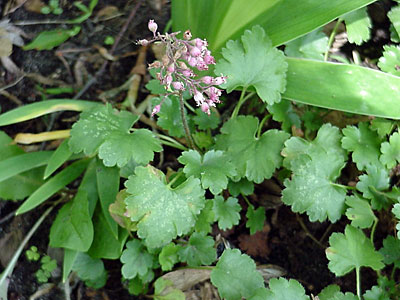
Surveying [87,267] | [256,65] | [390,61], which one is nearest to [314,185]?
[256,65]

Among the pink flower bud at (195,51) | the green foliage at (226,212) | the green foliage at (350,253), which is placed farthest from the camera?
the green foliage at (226,212)

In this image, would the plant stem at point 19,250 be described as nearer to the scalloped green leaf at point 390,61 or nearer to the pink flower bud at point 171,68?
the pink flower bud at point 171,68

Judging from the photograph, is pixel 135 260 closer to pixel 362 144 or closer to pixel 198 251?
pixel 198 251

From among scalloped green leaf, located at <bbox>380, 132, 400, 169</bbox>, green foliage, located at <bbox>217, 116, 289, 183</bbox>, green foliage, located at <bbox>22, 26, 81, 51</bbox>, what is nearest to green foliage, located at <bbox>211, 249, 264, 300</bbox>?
green foliage, located at <bbox>217, 116, 289, 183</bbox>

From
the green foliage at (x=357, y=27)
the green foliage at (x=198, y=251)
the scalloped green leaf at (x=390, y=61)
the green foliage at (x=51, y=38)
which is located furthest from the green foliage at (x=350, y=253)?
the green foliage at (x=51, y=38)

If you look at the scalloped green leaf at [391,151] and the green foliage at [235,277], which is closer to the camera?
the green foliage at [235,277]

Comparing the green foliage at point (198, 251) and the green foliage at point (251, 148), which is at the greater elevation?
the green foliage at point (251, 148)

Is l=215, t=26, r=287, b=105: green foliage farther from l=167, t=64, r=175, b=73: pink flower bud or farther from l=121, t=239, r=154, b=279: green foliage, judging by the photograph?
l=121, t=239, r=154, b=279: green foliage

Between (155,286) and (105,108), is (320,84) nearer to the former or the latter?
(105,108)
